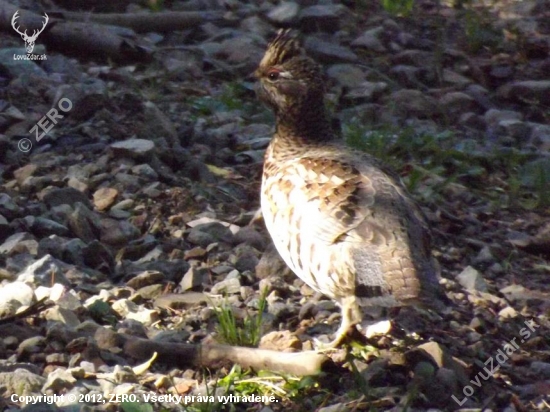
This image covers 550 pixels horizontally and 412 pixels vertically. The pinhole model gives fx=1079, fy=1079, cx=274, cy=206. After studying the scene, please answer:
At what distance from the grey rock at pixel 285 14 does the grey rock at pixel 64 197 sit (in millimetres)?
3929

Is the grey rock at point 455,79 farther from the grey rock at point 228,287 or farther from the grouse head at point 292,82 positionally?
the grey rock at point 228,287

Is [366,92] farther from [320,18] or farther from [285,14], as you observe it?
[285,14]

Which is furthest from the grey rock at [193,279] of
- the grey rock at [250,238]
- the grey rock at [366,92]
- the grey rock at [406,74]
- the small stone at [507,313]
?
the grey rock at [406,74]

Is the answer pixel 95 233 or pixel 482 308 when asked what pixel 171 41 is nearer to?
pixel 95 233

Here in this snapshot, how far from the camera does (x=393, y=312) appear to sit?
18.5 feet

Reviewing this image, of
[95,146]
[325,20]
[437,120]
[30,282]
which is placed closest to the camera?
[30,282]

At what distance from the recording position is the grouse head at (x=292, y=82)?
5.94 metres

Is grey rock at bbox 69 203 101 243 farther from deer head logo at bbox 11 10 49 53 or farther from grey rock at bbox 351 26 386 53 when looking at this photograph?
grey rock at bbox 351 26 386 53

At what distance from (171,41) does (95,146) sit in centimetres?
237

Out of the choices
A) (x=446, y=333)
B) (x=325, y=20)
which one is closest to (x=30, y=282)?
(x=446, y=333)

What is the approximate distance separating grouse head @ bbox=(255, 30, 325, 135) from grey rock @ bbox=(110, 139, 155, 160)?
3.77 ft

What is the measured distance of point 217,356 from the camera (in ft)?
15.8

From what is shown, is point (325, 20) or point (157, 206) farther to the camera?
point (325, 20)

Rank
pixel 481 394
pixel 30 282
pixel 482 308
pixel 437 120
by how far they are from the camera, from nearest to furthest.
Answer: pixel 481 394
pixel 30 282
pixel 482 308
pixel 437 120
